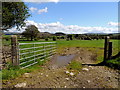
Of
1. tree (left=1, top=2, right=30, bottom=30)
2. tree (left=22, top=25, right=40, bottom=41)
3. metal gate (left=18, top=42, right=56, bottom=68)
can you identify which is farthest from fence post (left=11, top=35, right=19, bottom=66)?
tree (left=22, top=25, right=40, bottom=41)

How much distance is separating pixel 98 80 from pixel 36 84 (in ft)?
6.30

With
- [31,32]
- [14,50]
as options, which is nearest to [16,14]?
[14,50]

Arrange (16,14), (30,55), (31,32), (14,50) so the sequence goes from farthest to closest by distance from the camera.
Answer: (31,32) < (16,14) < (30,55) < (14,50)

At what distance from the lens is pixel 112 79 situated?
11.9ft

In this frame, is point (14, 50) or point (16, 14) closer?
point (14, 50)

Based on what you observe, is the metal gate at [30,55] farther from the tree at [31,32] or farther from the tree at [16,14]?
the tree at [31,32]

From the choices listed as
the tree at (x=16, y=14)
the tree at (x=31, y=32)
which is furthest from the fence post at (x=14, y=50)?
the tree at (x=31, y=32)

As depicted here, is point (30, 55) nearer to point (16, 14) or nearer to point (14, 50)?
point (14, 50)

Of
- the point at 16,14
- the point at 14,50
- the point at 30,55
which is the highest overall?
the point at 16,14

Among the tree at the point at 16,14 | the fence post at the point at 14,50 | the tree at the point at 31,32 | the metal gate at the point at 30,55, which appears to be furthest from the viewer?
the tree at the point at 31,32

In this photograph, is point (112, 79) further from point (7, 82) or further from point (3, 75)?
point (3, 75)

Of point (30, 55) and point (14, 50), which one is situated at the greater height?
point (14, 50)

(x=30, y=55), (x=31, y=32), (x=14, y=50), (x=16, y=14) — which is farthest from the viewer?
(x=31, y=32)

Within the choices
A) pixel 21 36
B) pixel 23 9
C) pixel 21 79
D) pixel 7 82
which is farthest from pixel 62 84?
pixel 21 36
